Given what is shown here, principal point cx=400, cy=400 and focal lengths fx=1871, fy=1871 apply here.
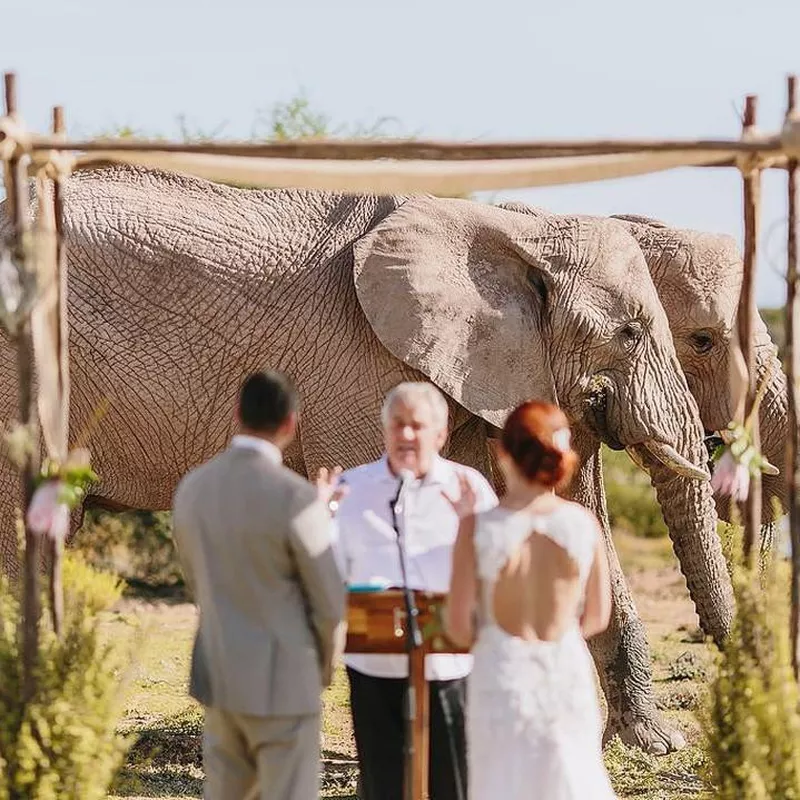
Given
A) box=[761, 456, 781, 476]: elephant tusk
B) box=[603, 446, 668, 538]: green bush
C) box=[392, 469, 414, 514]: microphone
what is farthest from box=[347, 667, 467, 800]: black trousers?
box=[603, 446, 668, 538]: green bush

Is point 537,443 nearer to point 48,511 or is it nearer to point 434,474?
point 434,474

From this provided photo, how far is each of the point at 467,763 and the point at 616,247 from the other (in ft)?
14.8

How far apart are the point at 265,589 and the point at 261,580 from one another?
0.10 feet

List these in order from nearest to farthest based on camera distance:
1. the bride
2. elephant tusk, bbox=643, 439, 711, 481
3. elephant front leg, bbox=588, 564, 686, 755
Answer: the bride → elephant front leg, bbox=588, 564, 686, 755 → elephant tusk, bbox=643, 439, 711, 481

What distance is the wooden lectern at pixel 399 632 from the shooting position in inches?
249

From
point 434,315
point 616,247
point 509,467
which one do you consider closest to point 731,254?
point 616,247

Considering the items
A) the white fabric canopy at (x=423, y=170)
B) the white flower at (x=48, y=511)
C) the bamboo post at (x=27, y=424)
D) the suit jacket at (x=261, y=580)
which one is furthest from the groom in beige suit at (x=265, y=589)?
the white fabric canopy at (x=423, y=170)

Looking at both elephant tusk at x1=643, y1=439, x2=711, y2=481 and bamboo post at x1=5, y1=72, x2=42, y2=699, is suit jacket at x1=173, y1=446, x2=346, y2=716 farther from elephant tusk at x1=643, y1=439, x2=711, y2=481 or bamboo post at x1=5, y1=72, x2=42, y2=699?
elephant tusk at x1=643, y1=439, x2=711, y2=481

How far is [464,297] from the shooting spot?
10492 mm

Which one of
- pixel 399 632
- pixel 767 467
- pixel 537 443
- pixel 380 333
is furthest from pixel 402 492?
pixel 380 333

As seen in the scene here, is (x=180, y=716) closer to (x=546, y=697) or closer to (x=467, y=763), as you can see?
(x=467, y=763)

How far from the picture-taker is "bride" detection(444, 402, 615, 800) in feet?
19.7

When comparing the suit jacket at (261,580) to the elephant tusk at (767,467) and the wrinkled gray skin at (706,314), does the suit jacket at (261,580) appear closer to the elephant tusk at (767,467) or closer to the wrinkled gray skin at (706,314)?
the elephant tusk at (767,467)

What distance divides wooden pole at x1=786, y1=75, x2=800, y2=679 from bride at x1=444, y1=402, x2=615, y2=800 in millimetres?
870
